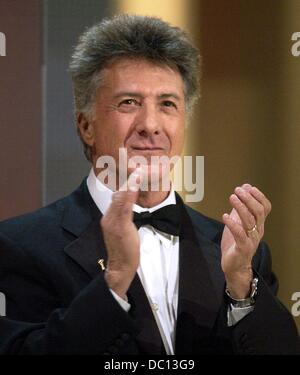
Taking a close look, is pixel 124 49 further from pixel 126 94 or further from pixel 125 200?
pixel 125 200

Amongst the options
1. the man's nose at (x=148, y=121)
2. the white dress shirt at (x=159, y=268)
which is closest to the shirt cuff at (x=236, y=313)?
the white dress shirt at (x=159, y=268)

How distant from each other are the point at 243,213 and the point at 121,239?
0.24 meters

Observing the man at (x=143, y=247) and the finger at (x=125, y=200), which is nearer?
the finger at (x=125, y=200)

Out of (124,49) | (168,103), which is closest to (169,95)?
(168,103)

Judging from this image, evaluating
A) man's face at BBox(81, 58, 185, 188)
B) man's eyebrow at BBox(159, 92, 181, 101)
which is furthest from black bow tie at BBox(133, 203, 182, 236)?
man's eyebrow at BBox(159, 92, 181, 101)

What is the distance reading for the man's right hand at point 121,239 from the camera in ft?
4.37

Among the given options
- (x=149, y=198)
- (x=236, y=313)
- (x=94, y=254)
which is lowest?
(x=236, y=313)

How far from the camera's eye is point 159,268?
60.9 inches

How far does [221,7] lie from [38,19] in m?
0.40

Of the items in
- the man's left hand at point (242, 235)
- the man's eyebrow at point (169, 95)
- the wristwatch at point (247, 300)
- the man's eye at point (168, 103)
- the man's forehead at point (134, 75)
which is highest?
the man's forehead at point (134, 75)

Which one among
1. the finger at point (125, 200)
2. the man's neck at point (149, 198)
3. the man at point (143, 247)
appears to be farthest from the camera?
the man's neck at point (149, 198)

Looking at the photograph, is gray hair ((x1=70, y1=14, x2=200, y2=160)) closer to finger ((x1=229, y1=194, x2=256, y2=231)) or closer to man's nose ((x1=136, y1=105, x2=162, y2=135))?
man's nose ((x1=136, y1=105, x2=162, y2=135))

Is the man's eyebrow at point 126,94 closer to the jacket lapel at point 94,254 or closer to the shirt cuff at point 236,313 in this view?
the jacket lapel at point 94,254
